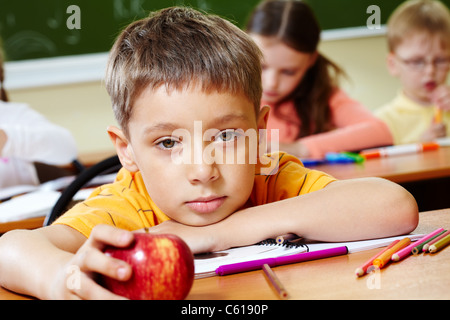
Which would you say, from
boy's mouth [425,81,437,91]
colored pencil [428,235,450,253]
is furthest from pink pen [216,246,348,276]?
boy's mouth [425,81,437,91]

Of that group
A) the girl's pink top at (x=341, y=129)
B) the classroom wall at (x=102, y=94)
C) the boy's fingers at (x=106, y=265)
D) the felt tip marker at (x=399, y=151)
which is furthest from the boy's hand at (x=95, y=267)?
the classroom wall at (x=102, y=94)

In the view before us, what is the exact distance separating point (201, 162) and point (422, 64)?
7.73 feet

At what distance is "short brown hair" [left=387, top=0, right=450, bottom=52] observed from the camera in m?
2.83

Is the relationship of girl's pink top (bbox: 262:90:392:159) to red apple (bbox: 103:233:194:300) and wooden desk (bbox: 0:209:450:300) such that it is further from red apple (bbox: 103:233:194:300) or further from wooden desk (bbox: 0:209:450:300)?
red apple (bbox: 103:233:194:300)

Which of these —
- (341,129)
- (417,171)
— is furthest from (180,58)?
(341,129)

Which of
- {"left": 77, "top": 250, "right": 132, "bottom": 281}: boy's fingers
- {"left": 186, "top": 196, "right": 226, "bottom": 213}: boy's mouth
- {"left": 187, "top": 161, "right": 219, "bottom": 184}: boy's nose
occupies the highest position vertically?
{"left": 187, "top": 161, "right": 219, "bottom": 184}: boy's nose

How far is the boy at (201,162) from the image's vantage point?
82 centimetres

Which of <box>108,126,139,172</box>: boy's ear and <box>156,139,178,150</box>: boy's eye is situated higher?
<box>156,139,178,150</box>: boy's eye

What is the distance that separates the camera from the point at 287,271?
0.70m

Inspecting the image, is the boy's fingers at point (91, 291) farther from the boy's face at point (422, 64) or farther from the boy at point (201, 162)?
the boy's face at point (422, 64)

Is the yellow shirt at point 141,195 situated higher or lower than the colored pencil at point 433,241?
lower

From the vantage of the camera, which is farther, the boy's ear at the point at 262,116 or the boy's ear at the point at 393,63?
the boy's ear at the point at 393,63

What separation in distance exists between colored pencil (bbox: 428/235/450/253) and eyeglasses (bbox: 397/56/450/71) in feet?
7.43
